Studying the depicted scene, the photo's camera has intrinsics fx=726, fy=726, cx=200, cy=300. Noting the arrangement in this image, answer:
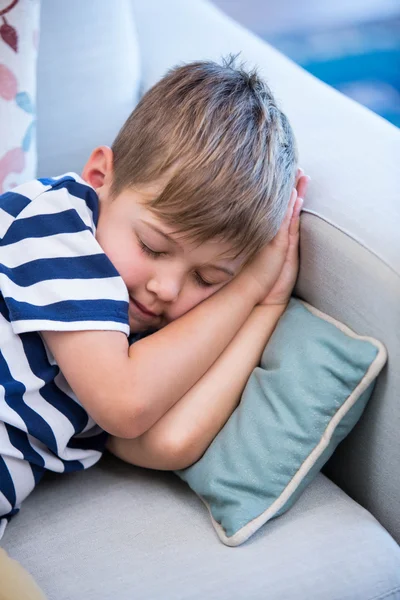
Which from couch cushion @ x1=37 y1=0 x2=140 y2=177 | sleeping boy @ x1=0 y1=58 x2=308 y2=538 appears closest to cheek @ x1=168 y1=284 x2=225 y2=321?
sleeping boy @ x1=0 y1=58 x2=308 y2=538

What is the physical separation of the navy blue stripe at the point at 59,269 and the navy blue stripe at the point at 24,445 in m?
0.18

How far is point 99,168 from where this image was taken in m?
1.01

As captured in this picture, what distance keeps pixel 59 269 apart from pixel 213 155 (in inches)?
9.2

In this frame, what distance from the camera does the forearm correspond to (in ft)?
2.87

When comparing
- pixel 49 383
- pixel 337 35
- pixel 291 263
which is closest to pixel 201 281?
pixel 291 263

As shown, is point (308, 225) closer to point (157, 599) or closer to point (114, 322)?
point (114, 322)

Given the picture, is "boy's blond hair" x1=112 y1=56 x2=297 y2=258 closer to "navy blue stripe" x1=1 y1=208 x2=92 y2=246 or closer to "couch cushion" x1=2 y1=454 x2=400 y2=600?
"navy blue stripe" x1=1 y1=208 x2=92 y2=246

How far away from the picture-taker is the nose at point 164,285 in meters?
0.91

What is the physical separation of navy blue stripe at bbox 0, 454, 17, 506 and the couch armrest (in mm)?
434

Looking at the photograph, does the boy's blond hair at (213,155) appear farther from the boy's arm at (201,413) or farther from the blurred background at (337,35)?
the blurred background at (337,35)

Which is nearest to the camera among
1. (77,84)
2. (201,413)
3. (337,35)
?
(201,413)

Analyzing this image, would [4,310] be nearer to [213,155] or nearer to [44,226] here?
[44,226]

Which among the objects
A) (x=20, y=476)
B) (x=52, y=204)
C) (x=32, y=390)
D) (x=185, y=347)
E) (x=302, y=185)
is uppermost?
(x=302, y=185)

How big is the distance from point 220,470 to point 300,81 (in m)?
0.67
